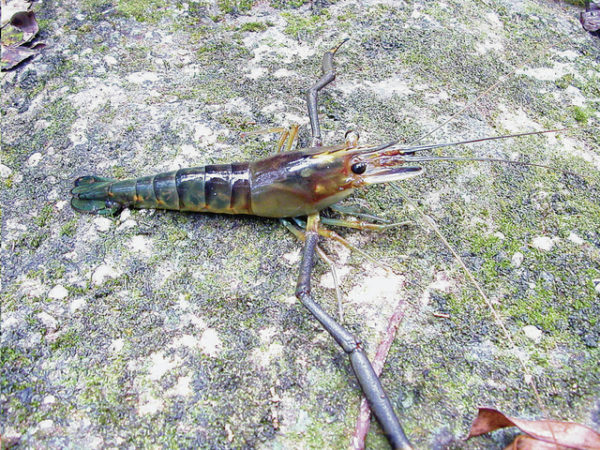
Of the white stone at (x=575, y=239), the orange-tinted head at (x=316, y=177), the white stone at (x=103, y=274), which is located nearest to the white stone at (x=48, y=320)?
the white stone at (x=103, y=274)

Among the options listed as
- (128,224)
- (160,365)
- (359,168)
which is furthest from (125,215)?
(359,168)

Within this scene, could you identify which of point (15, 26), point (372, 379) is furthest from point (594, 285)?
point (15, 26)

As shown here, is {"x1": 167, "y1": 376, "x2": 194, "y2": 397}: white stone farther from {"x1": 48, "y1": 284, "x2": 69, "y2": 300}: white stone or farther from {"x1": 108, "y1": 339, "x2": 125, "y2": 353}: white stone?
{"x1": 48, "y1": 284, "x2": 69, "y2": 300}: white stone

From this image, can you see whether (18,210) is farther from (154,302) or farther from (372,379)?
(372,379)

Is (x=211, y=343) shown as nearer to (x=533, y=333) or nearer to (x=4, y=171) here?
(x=533, y=333)

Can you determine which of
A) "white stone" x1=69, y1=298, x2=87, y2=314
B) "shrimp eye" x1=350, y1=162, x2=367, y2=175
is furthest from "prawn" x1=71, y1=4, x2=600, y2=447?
"white stone" x1=69, y1=298, x2=87, y2=314
